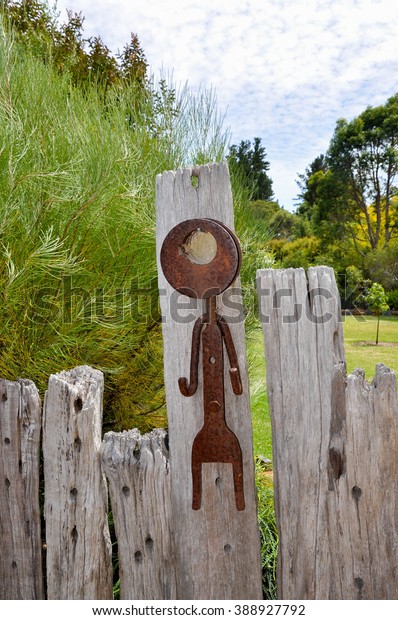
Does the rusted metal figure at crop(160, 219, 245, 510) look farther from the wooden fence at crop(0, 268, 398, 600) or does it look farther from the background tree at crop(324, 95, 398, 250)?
the background tree at crop(324, 95, 398, 250)

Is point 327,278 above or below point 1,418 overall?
above

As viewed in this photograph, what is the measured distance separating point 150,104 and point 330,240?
1520 centimetres

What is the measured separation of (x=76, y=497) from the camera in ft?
4.63

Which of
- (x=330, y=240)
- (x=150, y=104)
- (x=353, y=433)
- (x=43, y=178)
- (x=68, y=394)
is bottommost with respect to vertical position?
(x=353, y=433)

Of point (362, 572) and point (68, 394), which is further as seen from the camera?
point (68, 394)

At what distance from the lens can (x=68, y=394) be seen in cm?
141

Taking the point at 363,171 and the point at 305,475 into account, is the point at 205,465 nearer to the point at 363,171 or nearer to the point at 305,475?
the point at 305,475

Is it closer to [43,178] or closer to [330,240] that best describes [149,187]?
[43,178]

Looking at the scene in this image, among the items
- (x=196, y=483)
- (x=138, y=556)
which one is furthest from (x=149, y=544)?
(x=196, y=483)

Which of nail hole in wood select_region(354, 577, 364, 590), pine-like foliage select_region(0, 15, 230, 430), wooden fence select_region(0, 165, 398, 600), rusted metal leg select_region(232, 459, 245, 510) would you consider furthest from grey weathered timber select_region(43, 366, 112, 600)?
nail hole in wood select_region(354, 577, 364, 590)

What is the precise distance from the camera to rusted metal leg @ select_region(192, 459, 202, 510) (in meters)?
1.30

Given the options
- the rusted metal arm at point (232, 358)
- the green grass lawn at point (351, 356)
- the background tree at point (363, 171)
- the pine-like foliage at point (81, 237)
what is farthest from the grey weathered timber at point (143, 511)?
the background tree at point (363, 171)

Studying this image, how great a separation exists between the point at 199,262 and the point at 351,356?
7.50 m
